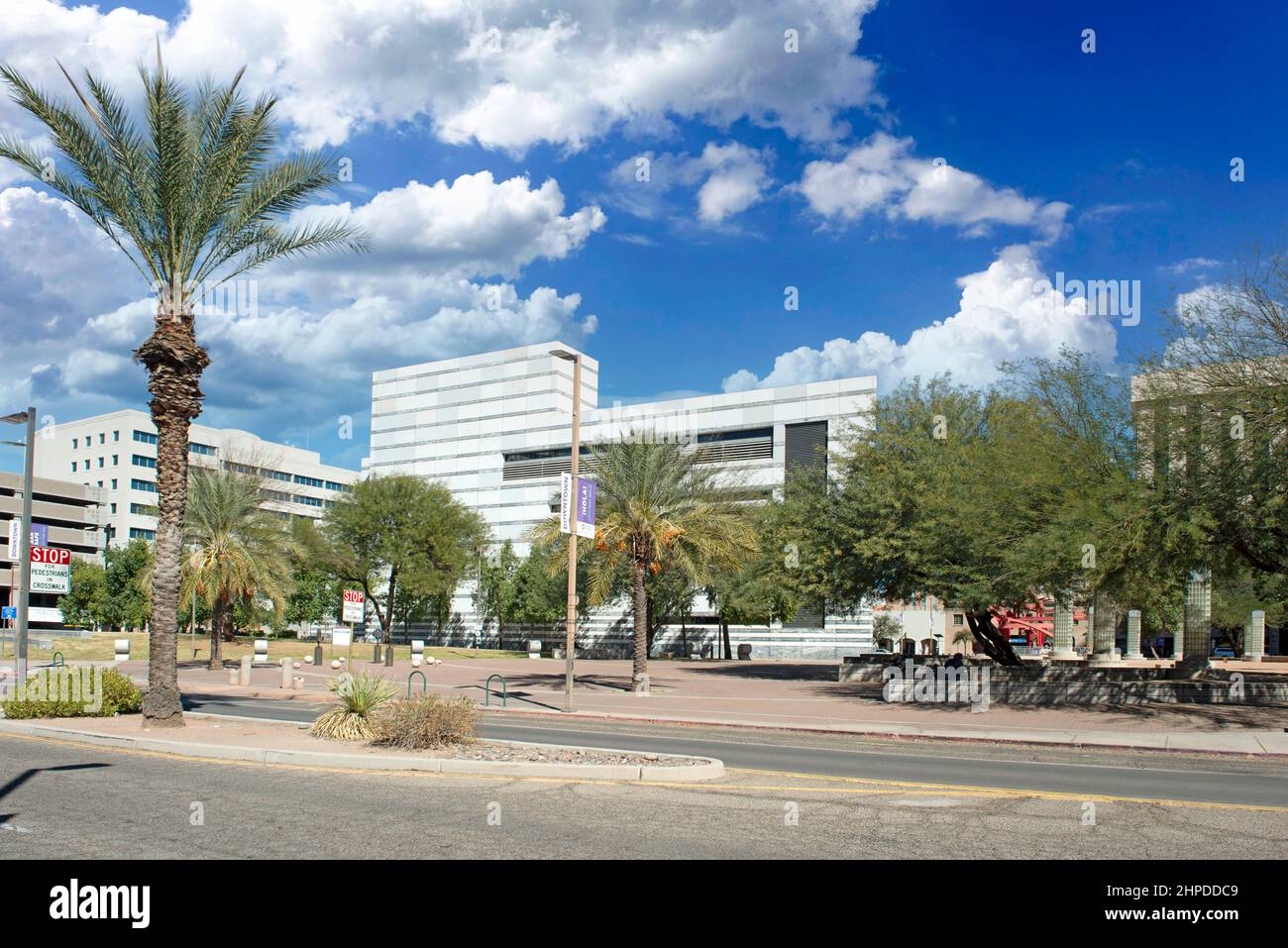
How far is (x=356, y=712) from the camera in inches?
624

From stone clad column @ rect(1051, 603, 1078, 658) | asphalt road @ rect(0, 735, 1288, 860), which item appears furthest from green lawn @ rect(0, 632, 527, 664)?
asphalt road @ rect(0, 735, 1288, 860)

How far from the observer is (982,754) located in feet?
57.4

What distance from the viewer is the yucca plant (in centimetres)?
1550

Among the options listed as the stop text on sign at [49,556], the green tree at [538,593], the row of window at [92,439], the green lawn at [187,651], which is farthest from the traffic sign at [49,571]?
the row of window at [92,439]

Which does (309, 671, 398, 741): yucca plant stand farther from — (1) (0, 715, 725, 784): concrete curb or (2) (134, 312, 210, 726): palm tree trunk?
(2) (134, 312, 210, 726): palm tree trunk

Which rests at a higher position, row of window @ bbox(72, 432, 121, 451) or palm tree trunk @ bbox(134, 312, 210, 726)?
row of window @ bbox(72, 432, 121, 451)

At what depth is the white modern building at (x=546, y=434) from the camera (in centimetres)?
7181

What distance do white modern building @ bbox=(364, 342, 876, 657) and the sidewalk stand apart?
96.0 feet

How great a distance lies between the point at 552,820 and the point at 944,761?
861 centimetres

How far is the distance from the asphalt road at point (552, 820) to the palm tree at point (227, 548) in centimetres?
2555

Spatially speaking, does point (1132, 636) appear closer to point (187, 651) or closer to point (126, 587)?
point (187, 651)

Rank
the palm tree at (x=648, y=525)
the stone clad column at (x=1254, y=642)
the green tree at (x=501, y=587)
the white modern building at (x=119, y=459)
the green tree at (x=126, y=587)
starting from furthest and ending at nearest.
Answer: the white modern building at (x=119, y=459) → the green tree at (x=501, y=587) → the green tree at (x=126, y=587) → the stone clad column at (x=1254, y=642) → the palm tree at (x=648, y=525)

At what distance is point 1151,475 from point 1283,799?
10.7m

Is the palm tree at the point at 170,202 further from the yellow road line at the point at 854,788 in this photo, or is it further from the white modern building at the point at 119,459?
the white modern building at the point at 119,459
